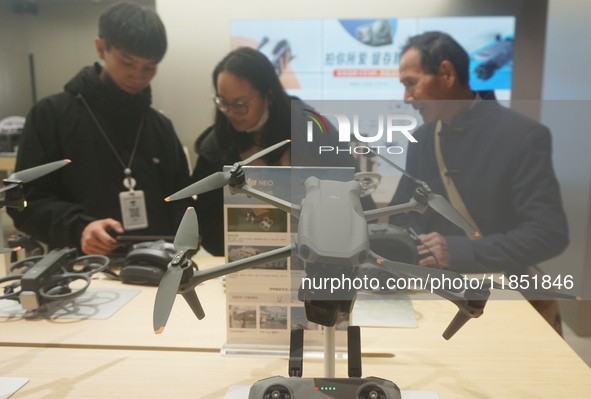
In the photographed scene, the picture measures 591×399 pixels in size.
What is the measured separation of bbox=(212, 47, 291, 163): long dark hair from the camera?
151cm

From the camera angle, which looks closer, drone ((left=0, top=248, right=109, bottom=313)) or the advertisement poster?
the advertisement poster

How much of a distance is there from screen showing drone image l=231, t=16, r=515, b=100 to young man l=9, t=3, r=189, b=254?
1.69ft

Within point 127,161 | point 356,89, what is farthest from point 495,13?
point 127,161

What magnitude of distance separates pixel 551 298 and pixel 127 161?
1.50m

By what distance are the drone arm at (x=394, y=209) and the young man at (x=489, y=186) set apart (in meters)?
0.03

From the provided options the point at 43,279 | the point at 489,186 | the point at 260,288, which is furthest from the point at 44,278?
the point at 489,186

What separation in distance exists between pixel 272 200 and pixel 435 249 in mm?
438

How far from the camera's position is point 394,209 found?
889 mm

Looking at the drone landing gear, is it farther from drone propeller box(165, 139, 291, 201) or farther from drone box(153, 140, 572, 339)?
drone propeller box(165, 139, 291, 201)

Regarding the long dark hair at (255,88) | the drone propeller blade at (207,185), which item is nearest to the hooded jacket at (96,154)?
the long dark hair at (255,88)

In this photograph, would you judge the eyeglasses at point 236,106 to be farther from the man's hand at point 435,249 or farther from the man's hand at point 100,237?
the man's hand at point 435,249

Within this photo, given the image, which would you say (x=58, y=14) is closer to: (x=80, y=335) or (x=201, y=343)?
(x=80, y=335)

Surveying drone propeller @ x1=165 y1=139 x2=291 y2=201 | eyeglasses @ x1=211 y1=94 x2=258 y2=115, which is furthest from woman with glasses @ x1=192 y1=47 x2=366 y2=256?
drone propeller @ x1=165 y1=139 x2=291 y2=201

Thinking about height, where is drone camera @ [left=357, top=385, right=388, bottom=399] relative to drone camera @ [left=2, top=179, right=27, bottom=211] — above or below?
below
